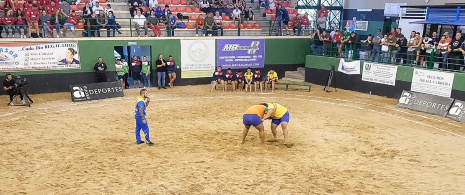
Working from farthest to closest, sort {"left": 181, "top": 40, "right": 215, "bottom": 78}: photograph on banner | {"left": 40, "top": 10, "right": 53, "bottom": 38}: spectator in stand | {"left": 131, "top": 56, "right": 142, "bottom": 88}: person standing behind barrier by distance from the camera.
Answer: {"left": 181, "top": 40, "right": 215, "bottom": 78}: photograph on banner
{"left": 131, "top": 56, "right": 142, "bottom": 88}: person standing behind barrier
{"left": 40, "top": 10, "right": 53, "bottom": 38}: spectator in stand

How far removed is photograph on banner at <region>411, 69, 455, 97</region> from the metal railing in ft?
1.25

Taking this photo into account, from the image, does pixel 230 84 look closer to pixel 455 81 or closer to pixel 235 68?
pixel 235 68

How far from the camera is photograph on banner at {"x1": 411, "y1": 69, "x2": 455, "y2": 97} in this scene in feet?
55.8

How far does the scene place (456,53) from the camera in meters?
16.8

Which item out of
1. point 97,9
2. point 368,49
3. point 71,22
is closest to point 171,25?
point 97,9

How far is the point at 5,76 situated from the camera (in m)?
18.5

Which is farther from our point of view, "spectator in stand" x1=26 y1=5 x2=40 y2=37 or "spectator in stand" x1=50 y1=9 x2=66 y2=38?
"spectator in stand" x1=50 y1=9 x2=66 y2=38

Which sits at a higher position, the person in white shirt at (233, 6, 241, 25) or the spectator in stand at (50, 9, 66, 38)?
the person in white shirt at (233, 6, 241, 25)

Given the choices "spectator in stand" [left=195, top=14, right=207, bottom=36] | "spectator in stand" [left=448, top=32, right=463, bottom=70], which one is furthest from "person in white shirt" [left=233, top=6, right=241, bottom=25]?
"spectator in stand" [left=448, top=32, right=463, bottom=70]

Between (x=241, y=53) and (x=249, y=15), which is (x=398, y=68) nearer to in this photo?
(x=241, y=53)

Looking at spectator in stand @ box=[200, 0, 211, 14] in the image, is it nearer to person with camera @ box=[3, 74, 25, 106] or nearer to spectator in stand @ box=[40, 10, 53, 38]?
spectator in stand @ box=[40, 10, 53, 38]

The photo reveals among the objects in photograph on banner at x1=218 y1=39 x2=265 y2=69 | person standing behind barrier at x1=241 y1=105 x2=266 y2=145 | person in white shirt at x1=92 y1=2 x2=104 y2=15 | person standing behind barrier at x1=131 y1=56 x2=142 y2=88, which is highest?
person in white shirt at x1=92 y1=2 x2=104 y2=15

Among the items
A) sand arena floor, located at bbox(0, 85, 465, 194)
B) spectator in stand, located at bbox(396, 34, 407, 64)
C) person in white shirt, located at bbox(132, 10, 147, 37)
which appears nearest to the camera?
sand arena floor, located at bbox(0, 85, 465, 194)

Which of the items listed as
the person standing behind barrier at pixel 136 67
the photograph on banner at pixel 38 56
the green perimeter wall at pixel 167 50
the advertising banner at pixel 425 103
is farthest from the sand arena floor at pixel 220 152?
the person standing behind barrier at pixel 136 67
